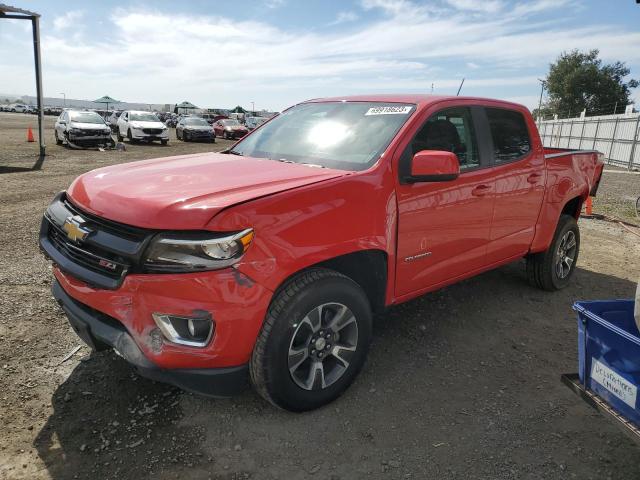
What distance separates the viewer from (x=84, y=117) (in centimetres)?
1972

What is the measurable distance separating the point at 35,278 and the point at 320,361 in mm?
3260

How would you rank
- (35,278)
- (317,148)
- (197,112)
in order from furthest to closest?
(197,112) < (35,278) < (317,148)

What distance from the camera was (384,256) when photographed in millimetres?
3035

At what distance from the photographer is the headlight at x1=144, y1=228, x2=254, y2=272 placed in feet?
7.42

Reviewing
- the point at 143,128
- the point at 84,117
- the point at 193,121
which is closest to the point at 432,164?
the point at 84,117

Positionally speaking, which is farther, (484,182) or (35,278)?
(35,278)

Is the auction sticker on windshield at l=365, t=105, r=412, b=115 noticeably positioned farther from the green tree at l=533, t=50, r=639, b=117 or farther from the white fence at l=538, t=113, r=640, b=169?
the green tree at l=533, t=50, r=639, b=117

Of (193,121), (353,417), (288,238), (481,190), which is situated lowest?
(353,417)

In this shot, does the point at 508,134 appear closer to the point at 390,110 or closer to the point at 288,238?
the point at 390,110

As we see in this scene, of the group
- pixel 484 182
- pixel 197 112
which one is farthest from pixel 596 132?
pixel 197 112

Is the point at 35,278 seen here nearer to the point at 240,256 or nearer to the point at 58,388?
the point at 58,388

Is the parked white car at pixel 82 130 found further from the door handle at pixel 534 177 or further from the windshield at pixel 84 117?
the door handle at pixel 534 177

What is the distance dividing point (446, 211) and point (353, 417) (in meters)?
1.51

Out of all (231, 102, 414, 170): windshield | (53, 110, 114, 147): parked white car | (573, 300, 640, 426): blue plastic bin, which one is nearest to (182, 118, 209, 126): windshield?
(53, 110, 114, 147): parked white car
